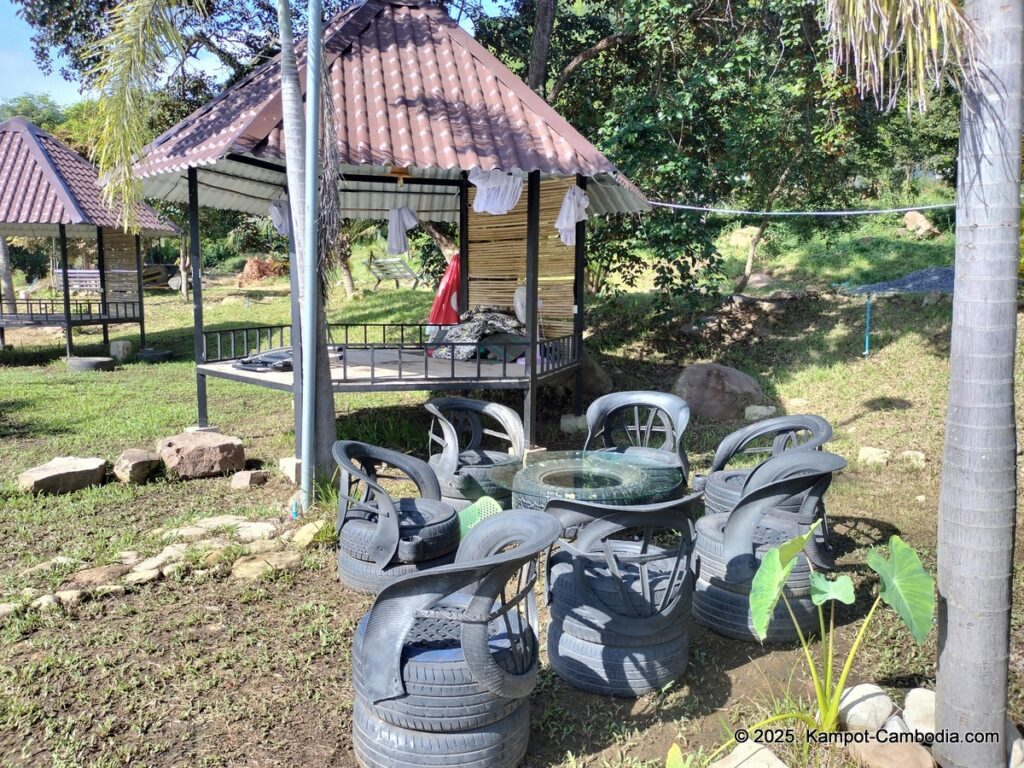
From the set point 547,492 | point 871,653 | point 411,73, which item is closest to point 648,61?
point 411,73

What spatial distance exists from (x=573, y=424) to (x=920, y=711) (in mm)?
6832

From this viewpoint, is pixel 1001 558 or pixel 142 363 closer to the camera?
pixel 1001 558

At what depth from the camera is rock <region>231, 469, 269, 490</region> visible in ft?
24.6

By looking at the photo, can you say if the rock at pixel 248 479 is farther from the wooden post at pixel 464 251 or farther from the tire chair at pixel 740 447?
the wooden post at pixel 464 251

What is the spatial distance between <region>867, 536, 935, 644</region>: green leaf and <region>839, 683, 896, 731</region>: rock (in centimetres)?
63

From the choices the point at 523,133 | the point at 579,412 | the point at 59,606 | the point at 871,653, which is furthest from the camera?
the point at 579,412

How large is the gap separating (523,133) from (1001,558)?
661cm

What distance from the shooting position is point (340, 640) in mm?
4426

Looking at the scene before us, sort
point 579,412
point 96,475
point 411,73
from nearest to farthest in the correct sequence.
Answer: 1. point 96,475
2. point 411,73
3. point 579,412

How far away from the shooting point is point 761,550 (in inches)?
180

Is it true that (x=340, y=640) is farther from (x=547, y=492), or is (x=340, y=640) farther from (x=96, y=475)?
(x=96, y=475)

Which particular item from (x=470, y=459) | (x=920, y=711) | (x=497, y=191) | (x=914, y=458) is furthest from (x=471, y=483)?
(x=914, y=458)

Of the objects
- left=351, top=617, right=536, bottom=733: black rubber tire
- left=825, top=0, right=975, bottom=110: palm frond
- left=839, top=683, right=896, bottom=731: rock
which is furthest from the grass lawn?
left=825, top=0, right=975, bottom=110: palm frond

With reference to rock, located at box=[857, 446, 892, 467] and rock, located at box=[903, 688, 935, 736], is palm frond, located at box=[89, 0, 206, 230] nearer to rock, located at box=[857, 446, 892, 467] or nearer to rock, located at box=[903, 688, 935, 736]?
rock, located at box=[903, 688, 935, 736]
